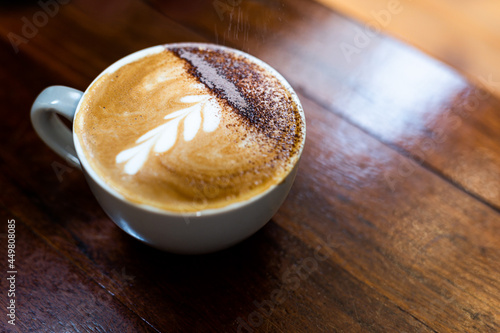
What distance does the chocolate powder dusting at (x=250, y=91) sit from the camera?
669 millimetres

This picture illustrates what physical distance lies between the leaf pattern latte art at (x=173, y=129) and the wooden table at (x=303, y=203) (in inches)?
7.6

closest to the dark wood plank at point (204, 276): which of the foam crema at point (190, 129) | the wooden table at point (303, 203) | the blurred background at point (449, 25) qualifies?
the wooden table at point (303, 203)

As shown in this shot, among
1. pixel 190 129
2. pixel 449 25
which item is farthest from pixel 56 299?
pixel 449 25

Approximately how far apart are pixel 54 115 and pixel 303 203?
46 centimetres

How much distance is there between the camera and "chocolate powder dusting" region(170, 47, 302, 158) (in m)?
0.67

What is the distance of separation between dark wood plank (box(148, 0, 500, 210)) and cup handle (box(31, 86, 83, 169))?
436 mm

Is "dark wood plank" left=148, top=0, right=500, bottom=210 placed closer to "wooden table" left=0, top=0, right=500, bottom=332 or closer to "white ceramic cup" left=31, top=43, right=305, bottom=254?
"wooden table" left=0, top=0, right=500, bottom=332

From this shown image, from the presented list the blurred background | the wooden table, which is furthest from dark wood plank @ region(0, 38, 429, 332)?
the blurred background

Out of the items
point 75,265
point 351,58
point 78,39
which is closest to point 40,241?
point 75,265

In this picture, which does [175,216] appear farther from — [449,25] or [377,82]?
[449,25]

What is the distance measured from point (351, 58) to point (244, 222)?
23.4 inches

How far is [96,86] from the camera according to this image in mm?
698

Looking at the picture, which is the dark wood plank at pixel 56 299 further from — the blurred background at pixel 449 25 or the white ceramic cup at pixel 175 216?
the blurred background at pixel 449 25

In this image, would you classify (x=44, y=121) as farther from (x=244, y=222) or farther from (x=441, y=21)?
(x=441, y=21)
